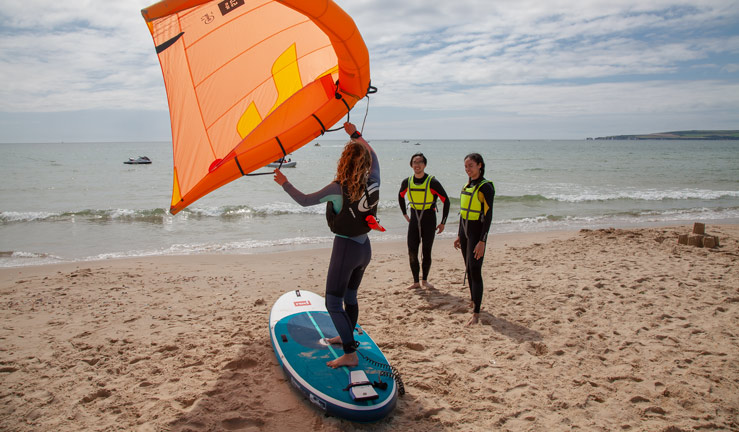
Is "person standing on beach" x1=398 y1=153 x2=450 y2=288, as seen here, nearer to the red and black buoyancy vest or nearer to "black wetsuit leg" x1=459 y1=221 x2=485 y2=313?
"black wetsuit leg" x1=459 y1=221 x2=485 y2=313

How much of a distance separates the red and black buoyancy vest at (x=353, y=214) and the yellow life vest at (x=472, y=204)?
1.57 m

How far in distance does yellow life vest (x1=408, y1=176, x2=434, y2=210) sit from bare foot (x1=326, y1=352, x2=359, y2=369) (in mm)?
2610

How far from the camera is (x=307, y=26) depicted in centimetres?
370

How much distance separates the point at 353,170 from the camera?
2.99 meters

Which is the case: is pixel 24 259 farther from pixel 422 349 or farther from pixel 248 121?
pixel 422 349

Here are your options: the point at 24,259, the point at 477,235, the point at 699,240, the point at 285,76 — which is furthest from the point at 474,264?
the point at 24,259

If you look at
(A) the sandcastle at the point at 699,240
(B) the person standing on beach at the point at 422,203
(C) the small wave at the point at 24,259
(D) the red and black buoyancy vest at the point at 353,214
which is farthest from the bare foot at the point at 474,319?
(C) the small wave at the point at 24,259

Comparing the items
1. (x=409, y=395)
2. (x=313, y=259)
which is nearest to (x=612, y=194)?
(x=313, y=259)

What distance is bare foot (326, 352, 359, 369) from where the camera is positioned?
3.38 meters

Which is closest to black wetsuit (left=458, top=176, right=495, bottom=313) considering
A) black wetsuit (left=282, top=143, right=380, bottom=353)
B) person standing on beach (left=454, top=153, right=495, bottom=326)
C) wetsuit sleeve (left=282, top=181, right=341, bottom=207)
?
person standing on beach (left=454, top=153, right=495, bottom=326)

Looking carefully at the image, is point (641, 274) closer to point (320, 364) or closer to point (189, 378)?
point (320, 364)

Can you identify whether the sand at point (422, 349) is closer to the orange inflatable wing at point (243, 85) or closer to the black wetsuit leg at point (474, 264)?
the black wetsuit leg at point (474, 264)

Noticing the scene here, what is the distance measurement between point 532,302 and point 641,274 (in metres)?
2.08

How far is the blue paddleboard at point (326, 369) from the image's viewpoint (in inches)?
116
